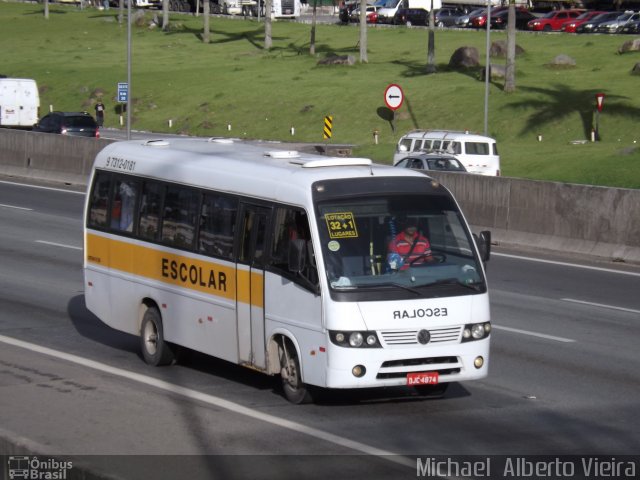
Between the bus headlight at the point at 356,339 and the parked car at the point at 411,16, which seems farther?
the parked car at the point at 411,16

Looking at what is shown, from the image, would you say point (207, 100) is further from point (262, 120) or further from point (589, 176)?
point (589, 176)

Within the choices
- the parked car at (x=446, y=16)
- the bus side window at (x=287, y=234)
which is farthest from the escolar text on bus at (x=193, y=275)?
the parked car at (x=446, y=16)

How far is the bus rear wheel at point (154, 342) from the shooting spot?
13.2 meters

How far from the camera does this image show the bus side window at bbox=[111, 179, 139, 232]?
544 inches

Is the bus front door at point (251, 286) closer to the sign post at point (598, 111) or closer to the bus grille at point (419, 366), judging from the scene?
the bus grille at point (419, 366)

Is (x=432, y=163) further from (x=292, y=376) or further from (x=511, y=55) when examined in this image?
(x=511, y=55)

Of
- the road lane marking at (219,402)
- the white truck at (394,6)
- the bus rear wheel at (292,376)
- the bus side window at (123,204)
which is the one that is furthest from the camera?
the white truck at (394,6)

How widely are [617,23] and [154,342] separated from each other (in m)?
71.0

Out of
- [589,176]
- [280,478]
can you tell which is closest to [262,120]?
[589,176]

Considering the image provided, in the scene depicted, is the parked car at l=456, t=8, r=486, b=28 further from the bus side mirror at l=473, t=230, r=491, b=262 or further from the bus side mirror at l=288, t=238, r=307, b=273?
the bus side mirror at l=288, t=238, r=307, b=273

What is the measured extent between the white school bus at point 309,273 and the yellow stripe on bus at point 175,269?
0.07 feet

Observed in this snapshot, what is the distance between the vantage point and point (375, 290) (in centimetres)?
1080

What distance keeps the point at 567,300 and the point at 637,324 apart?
6.80ft

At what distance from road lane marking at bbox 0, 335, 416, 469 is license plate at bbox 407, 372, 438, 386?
38.4 inches
